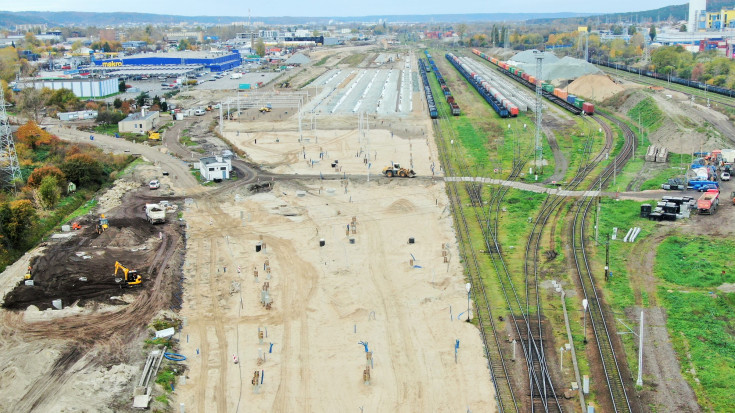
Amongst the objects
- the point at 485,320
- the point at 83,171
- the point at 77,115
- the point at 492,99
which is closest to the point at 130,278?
the point at 485,320

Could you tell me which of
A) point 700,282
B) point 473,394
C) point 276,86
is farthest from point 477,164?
point 276,86

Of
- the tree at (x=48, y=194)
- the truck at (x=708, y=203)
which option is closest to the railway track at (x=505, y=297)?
the truck at (x=708, y=203)

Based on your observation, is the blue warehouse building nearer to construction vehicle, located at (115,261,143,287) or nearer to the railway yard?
the railway yard

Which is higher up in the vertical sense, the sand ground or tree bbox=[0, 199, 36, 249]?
tree bbox=[0, 199, 36, 249]

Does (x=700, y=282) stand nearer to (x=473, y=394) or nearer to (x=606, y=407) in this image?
(x=606, y=407)

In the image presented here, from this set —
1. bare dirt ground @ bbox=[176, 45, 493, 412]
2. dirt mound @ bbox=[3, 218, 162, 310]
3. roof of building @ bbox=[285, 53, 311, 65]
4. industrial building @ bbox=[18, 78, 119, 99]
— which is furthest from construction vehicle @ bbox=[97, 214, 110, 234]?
roof of building @ bbox=[285, 53, 311, 65]

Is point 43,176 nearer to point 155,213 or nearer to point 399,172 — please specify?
point 155,213
